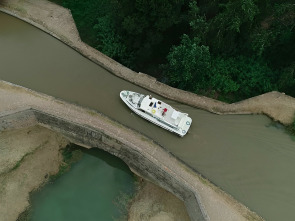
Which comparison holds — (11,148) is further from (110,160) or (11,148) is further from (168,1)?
(168,1)

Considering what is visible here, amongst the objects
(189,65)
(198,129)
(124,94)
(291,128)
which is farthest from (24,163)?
(291,128)

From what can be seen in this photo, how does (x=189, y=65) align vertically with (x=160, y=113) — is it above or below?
above

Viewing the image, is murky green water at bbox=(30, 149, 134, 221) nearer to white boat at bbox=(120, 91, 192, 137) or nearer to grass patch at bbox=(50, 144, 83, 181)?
grass patch at bbox=(50, 144, 83, 181)

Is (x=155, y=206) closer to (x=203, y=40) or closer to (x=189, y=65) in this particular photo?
(x=189, y=65)

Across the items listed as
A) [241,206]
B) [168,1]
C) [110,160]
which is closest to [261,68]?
[168,1]

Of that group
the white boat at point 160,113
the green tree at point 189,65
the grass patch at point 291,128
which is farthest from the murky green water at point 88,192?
the grass patch at point 291,128

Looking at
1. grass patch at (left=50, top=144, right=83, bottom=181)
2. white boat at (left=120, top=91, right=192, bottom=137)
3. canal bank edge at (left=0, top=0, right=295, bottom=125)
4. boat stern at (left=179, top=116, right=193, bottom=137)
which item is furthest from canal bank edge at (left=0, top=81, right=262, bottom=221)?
canal bank edge at (left=0, top=0, right=295, bottom=125)

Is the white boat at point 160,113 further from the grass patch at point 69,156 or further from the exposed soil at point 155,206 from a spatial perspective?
the grass patch at point 69,156
